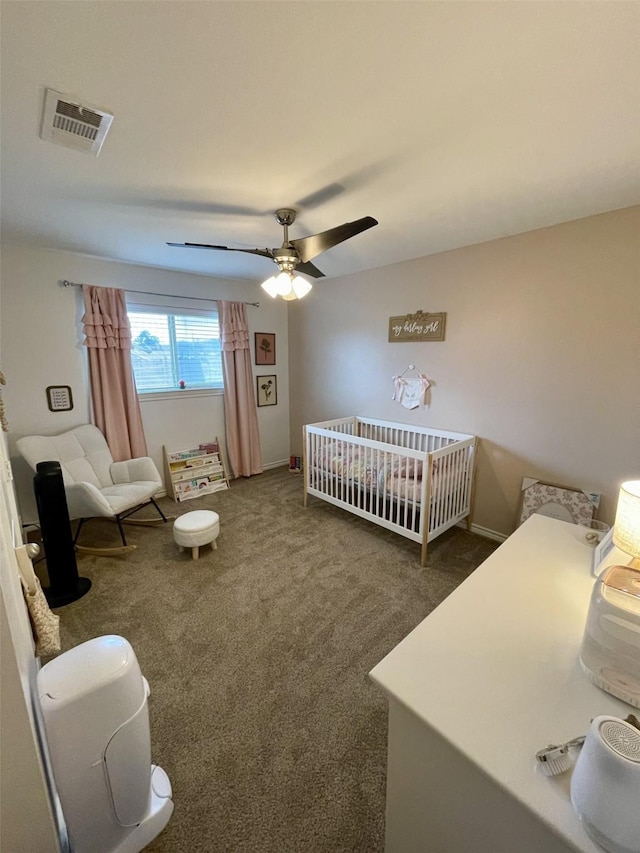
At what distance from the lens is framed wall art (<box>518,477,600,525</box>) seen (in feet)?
7.61

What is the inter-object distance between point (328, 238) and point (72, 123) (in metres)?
1.13

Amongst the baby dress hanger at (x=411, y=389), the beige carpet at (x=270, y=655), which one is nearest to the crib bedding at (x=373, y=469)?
the beige carpet at (x=270, y=655)

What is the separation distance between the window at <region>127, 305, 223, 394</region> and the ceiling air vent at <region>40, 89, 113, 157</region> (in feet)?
6.83

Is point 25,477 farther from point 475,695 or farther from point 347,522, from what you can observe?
point 475,695

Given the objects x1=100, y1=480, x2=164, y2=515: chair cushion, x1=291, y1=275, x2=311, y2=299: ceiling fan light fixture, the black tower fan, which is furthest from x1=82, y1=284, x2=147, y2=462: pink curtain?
x1=291, y1=275, x2=311, y2=299: ceiling fan light fixture

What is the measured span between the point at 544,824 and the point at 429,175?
2206mm

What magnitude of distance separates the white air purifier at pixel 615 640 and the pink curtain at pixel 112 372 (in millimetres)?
3490

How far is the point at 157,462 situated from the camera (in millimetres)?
3648

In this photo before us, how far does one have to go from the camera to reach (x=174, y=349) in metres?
3.66

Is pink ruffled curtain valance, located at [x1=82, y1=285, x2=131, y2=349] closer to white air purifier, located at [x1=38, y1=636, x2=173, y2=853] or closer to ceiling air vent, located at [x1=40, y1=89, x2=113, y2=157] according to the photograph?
ceiling air vent, located at [x1=40, y1=89, x2=113, y2=157]

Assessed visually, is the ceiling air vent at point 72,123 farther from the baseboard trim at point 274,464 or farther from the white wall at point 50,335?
the baseboard trim at point 274,464

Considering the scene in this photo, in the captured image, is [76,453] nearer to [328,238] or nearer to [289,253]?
[289,253]

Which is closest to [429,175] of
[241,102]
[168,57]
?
[241,102]

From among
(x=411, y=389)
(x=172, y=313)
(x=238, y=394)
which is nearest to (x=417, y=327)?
(x=411, y=389)
